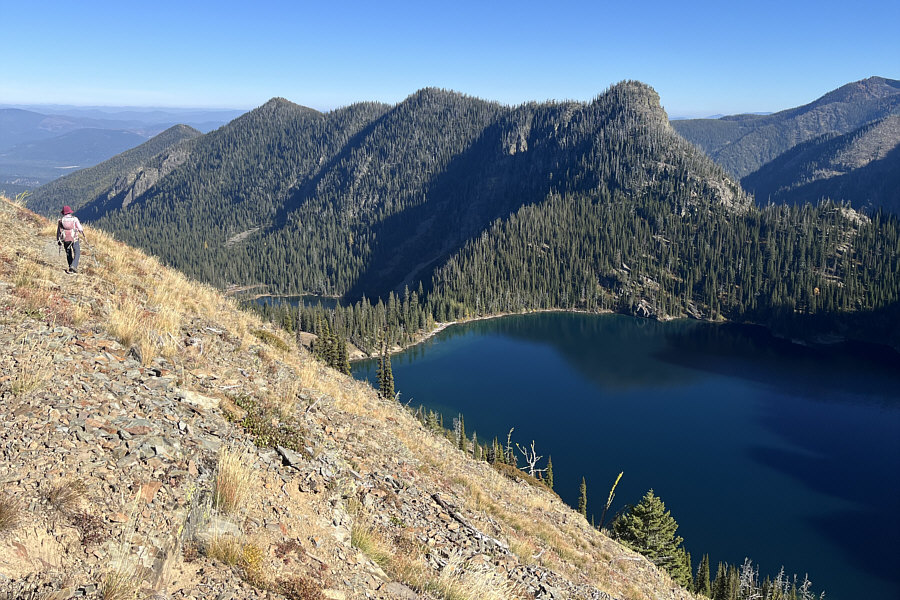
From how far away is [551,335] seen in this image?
569 ft

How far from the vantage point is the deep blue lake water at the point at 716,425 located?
7119 cm

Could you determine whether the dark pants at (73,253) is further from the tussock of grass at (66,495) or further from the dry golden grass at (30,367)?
the tussock of grass at (66,495)

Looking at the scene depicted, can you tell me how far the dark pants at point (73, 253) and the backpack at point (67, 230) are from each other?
23cm

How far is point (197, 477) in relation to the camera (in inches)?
361

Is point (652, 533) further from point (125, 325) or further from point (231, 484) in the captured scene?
point (125, 325)

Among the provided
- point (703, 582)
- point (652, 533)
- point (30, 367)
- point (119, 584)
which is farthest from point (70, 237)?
point (703, 582)

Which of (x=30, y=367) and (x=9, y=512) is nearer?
(x=9, y=512)

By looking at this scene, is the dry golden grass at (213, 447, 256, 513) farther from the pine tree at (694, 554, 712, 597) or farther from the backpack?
the pine tree at (694, 554, 712, 597)

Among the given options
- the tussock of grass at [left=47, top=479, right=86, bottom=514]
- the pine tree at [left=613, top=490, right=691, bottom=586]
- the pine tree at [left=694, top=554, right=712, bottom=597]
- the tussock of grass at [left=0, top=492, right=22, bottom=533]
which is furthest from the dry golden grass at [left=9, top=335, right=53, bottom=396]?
the pine tree at [left=694, top=554, right=712, bottom=597]

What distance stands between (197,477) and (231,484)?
0.76 m

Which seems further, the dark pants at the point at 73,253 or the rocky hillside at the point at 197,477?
the dark pants at the point at 73,253

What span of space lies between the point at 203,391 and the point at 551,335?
16647cm

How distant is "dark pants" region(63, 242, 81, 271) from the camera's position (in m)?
17.5

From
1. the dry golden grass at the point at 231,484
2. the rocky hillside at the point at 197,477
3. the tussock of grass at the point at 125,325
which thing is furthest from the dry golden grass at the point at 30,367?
the dry golden grass at the point at 231,484
